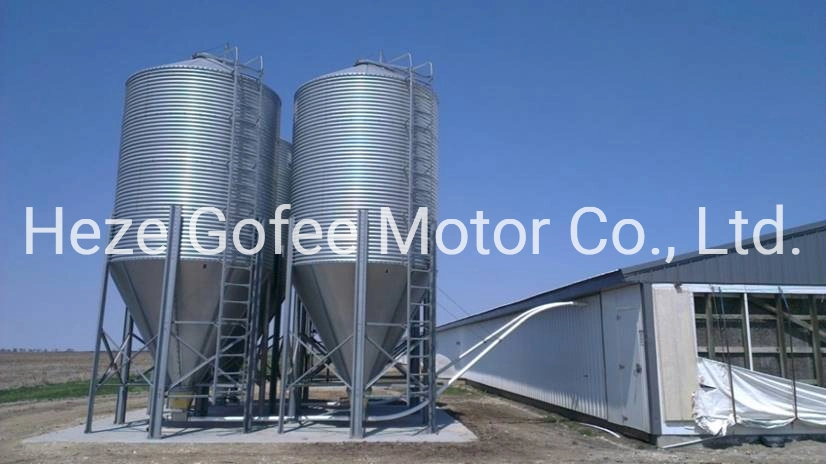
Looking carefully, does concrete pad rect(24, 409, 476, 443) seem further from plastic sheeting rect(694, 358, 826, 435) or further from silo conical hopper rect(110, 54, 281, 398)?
plastic sheeting rect(694, 358, 826, 435)

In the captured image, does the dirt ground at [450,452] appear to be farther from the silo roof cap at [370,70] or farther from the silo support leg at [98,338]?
the silo roof cap at [370,70]

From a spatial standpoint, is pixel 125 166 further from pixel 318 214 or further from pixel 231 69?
pixel 318 214

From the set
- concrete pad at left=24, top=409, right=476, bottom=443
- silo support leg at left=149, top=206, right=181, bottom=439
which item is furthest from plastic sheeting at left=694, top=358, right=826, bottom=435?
silo support leg at left=149, top=206, right=181, bottom=439

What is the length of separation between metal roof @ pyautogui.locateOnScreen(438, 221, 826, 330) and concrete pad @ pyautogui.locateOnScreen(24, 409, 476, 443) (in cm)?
514

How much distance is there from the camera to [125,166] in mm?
15109

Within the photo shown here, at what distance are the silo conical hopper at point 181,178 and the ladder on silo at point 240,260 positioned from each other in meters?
0.06

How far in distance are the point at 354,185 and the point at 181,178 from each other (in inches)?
158


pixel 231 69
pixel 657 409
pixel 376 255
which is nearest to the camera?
pixel 657 409

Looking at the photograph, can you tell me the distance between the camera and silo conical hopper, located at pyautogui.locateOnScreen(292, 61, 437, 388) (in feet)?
48.0

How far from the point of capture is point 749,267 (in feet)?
47.5

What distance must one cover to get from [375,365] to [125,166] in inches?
303

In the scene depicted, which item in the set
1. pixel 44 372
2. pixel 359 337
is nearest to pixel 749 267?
pixel 359 337

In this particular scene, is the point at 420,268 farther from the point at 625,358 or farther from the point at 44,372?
the point at 44,372

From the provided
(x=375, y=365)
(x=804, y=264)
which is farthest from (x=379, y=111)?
(x=804, y=264)
